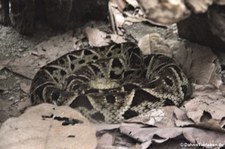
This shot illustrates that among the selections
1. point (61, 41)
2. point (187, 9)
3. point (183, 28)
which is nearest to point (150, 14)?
point (187, 9)

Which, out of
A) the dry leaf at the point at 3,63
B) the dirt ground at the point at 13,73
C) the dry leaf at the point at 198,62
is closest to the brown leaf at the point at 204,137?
the dry leaf at the point at 198,62

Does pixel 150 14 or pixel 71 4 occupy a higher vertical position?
pixel 150 14

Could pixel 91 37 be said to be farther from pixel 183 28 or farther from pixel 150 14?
pixel 150 14

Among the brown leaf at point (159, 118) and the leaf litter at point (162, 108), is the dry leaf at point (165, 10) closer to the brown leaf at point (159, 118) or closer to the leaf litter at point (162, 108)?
the leaf litter at point (162, 108)

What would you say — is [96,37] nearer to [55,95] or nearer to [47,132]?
[55,95]

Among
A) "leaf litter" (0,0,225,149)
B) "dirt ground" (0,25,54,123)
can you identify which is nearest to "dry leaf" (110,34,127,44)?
"leaf litter" (0,0,225,149)

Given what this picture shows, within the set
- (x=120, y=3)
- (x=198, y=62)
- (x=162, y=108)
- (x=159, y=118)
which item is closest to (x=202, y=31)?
(x=198, y=62)
